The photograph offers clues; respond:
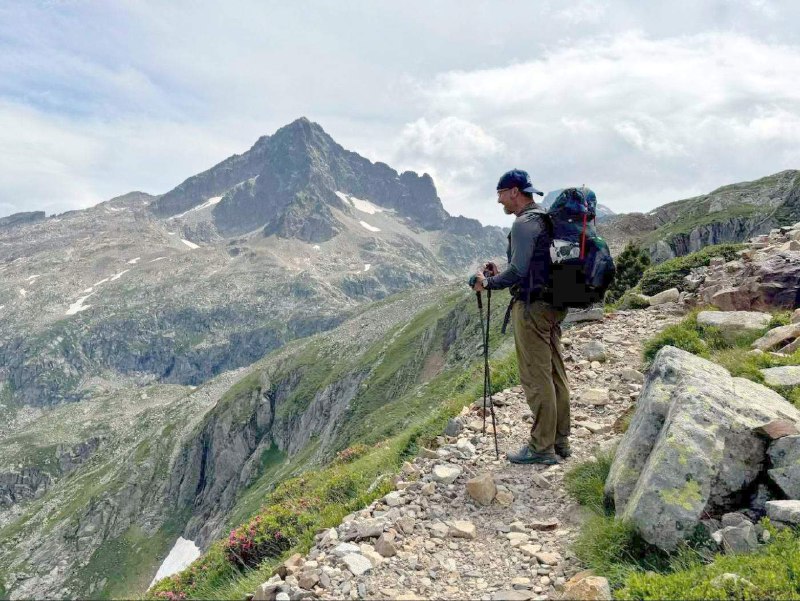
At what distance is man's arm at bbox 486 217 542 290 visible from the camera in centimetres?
768

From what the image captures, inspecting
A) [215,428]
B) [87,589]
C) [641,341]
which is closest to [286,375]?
[215,428]

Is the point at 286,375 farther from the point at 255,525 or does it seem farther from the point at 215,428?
the point at 255,525

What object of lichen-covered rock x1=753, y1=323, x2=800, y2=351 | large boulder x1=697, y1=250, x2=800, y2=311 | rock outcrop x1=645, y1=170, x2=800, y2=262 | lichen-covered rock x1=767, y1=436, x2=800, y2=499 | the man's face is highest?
rock outcrop x1=645, y1=170, x2=800, y2=262

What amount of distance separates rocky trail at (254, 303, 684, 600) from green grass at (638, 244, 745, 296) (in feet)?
42.3

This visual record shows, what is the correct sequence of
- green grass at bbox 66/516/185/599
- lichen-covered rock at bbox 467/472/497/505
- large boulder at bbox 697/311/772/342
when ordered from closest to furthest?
1. lichen-covered rock at bbox 467/472/497/505
2. large boulder at bbox 697/311/772/342
3. green grass at bbox 66/516/185/599

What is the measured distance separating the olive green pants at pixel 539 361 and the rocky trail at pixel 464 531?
1.99ft

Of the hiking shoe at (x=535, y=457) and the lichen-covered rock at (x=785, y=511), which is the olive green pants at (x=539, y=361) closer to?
the hiking shoe at (x=535, y=457)

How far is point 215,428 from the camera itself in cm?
14550

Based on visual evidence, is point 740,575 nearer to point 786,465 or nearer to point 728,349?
point 786,465

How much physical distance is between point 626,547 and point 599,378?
22.5 feet

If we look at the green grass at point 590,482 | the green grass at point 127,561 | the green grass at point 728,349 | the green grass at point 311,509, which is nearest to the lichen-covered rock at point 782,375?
the green grass at point 728,349

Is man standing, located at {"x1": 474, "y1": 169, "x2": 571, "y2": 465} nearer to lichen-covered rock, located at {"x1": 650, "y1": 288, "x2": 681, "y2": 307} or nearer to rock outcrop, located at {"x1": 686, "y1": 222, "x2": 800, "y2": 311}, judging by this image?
rock outcrop, located at {"x1": 686, "y1": 222, "x2": 800, "y2": 311}

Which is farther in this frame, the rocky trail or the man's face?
the man's face

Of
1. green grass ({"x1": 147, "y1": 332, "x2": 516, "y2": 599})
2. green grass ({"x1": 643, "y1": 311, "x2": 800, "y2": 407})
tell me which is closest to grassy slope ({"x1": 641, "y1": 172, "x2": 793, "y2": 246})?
green grass ({"x1": 643, "y1": 311, "x2": 800, "y2": 407})
